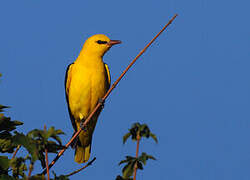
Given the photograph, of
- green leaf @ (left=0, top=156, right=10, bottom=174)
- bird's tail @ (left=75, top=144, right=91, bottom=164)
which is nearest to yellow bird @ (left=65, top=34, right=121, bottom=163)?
bird's tail @ (left=75, top=144, right=91, bottom=164)

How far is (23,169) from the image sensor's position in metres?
2.53

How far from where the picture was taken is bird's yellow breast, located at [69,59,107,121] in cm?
632

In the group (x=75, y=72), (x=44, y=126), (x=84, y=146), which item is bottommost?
(x=44, y=126)

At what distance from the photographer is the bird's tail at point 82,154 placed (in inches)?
290

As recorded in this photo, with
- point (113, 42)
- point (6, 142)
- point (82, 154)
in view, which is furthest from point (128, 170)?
point (82, 154)

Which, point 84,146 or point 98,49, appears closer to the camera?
point 98,49

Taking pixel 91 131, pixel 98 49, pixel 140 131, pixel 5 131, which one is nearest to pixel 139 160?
pixel 140 131

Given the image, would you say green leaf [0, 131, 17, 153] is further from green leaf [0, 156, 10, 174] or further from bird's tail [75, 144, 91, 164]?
bird's tail [75, 144, 91, 164]

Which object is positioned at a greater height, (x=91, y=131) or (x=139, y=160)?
(x=91, y=131)

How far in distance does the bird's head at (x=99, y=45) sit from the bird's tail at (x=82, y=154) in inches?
76.2

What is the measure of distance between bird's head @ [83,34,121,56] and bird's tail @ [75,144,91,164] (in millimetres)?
1935

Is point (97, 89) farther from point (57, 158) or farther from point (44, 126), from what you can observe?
point (44, 126)

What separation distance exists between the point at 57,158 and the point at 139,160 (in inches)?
36.1

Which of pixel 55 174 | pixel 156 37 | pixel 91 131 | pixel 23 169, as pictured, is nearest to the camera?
pixel 55 174
